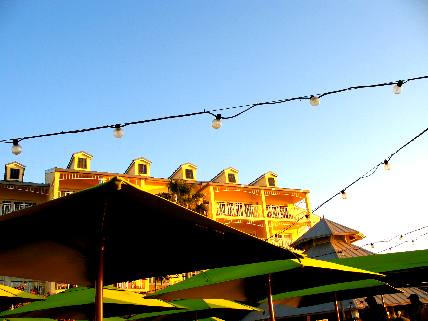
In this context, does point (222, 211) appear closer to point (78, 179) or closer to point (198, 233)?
point (78, 179)

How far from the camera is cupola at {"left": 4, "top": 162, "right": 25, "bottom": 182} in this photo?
93.8ft

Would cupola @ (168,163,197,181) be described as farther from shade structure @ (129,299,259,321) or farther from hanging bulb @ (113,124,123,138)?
hanging bulb @ (113,124,123,138)

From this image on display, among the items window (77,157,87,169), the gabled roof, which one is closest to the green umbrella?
the gabled roof

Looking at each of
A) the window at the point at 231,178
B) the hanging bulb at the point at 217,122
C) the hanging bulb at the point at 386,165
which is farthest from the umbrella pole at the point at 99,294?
the window at the point at 231,178

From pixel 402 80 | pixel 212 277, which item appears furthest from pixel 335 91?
pixel 212 277

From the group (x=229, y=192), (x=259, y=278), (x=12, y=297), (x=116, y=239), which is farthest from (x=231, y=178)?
(x=116, y=239)

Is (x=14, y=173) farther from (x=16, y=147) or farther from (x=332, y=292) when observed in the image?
(x=332, y=292)

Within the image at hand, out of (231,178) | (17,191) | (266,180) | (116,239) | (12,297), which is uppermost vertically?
(231,178)

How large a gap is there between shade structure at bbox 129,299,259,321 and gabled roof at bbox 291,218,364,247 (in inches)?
317

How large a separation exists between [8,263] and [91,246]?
0.98 meters

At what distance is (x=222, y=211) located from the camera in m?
31.8

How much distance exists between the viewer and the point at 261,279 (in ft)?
22.4

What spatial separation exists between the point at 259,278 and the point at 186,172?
1074 inches

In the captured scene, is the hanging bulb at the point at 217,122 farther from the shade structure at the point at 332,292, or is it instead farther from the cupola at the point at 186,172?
the cupola at the point at 186,172
